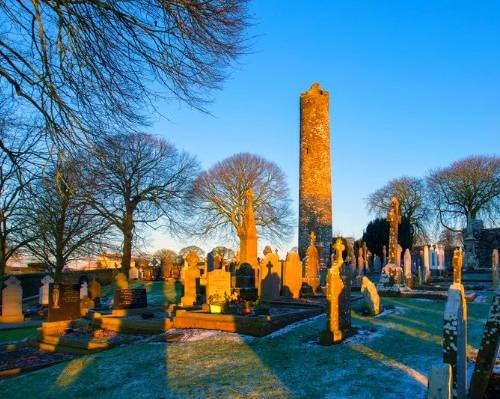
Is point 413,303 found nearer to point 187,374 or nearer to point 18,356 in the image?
point 187,374

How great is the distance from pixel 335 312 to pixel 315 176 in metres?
23.3

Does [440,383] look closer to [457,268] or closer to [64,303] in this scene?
[457,268]

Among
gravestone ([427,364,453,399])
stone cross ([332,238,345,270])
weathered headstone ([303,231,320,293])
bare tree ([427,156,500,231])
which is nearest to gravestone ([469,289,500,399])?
gravestone ([427,364,453,399])

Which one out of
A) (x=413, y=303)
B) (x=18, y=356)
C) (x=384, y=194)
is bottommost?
(x=18, y=356)

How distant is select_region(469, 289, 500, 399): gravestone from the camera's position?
4434mm

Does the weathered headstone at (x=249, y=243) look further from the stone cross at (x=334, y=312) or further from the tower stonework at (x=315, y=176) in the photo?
the tower stonework at (x=315, y=176)

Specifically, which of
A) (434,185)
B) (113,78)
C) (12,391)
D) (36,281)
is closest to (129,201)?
(36,281)

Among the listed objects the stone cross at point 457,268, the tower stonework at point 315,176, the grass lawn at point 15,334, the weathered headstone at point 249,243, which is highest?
the tower stonework at point 315,176

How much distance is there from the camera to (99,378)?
7551 mm

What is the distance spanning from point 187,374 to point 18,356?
21.3 ft

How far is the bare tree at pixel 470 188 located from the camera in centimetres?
4128

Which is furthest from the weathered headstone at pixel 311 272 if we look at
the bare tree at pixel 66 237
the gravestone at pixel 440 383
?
the gravestone at pixel 440 383

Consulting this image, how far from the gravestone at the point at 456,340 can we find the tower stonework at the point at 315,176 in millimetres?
26036

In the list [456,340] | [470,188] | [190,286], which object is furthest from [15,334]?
[470,188]
